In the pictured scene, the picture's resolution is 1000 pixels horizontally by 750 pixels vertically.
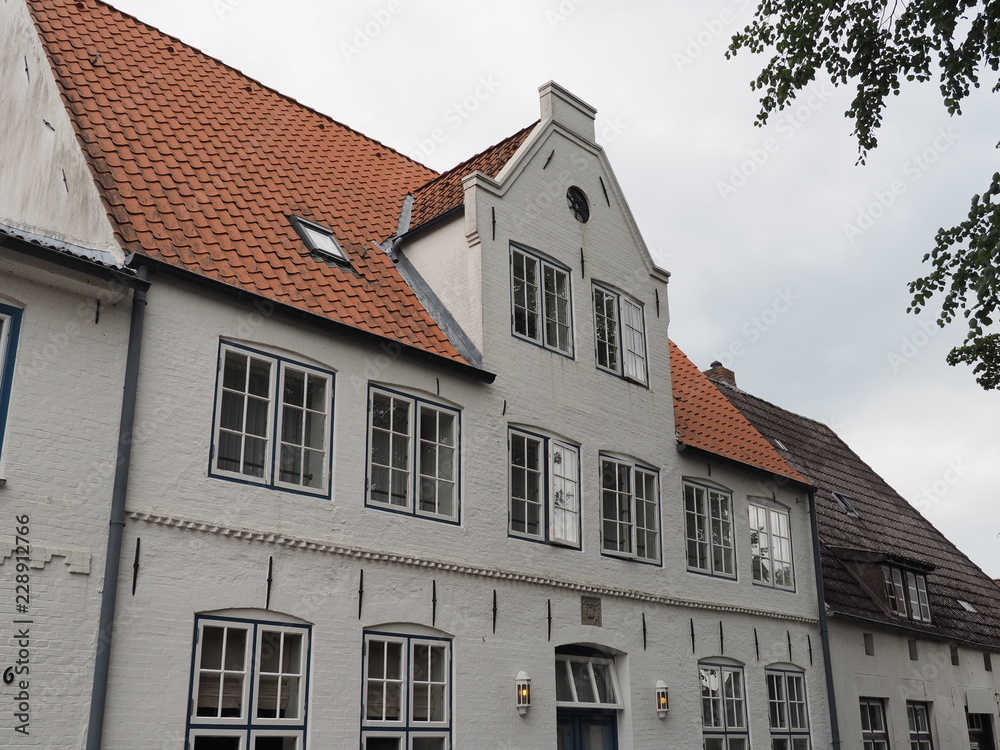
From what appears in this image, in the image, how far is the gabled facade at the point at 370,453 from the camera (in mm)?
9344

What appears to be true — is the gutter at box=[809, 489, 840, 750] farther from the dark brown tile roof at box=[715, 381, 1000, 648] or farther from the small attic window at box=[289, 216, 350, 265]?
the small attic window at box=[289, 216, 350, 265]

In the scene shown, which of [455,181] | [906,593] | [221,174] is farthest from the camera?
[906,593]

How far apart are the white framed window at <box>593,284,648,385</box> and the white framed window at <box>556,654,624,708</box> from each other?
14.0ft

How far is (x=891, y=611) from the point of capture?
19.4 m

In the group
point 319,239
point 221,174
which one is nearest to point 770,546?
point 319,239

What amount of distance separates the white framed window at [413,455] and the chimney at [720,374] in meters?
11.8

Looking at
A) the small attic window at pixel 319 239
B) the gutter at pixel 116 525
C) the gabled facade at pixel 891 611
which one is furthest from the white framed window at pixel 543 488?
the gabled facade at pixel 891 611

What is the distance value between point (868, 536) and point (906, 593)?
155 cm

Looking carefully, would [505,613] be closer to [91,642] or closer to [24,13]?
[91,642]

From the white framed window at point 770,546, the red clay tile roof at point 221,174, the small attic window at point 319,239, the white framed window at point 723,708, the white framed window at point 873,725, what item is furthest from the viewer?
the white framed window at point 873,725

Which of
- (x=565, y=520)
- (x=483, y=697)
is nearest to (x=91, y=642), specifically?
(x=483, y=697)

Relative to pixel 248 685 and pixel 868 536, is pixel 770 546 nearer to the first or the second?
pixel 868 536

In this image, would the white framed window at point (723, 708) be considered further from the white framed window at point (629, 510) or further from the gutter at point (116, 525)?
the gutter at point (116, 525)

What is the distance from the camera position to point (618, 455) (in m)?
14.9
